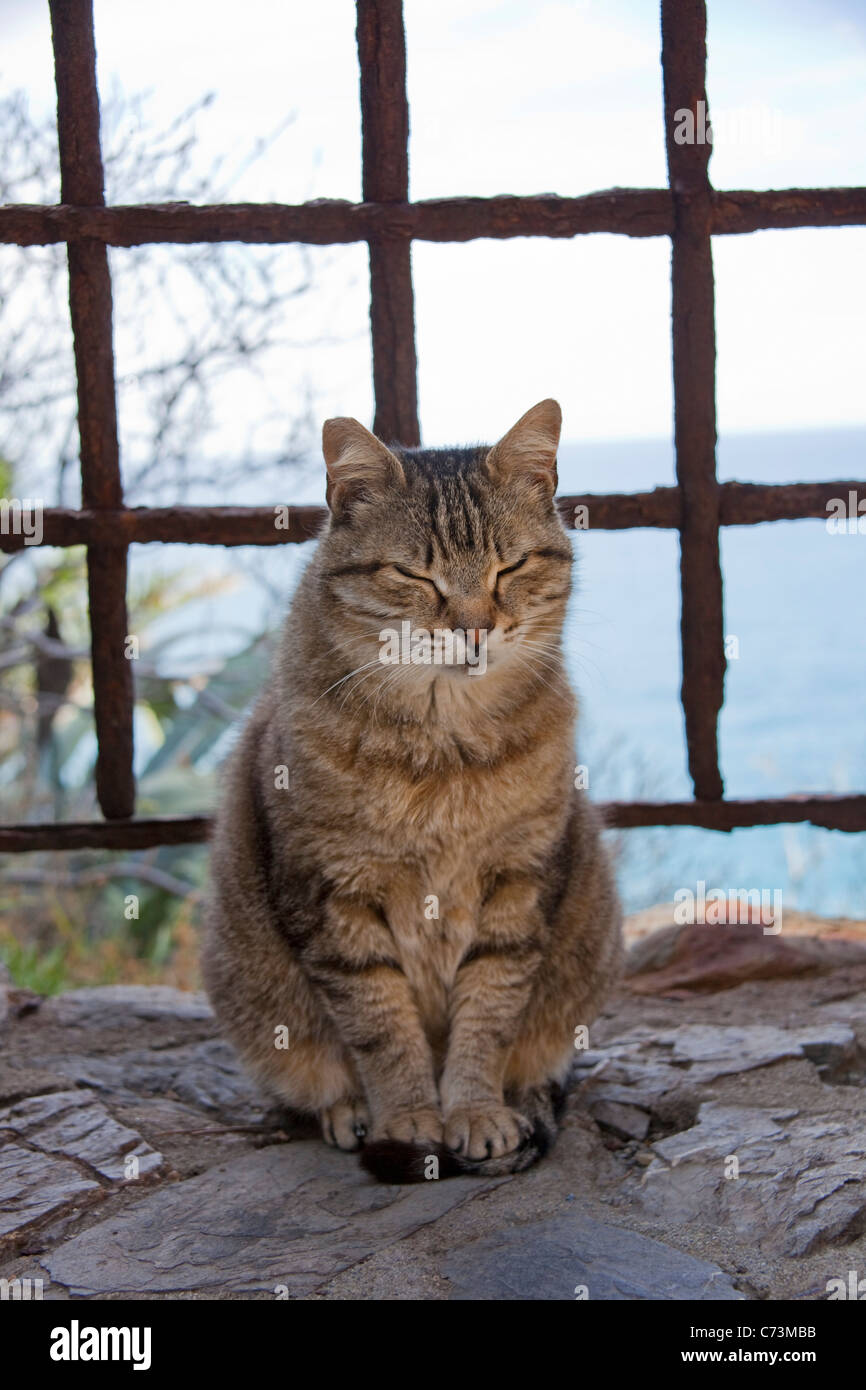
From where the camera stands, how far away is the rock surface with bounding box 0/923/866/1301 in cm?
212

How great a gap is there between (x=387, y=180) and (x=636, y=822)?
6.24 ft

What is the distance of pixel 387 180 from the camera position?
3.34 m

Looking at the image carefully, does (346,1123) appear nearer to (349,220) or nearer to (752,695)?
(349,220)

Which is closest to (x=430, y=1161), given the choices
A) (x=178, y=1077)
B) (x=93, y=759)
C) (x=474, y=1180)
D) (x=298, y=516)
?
(x=474, y=1180)

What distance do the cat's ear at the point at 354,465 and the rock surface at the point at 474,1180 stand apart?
4.64 ft

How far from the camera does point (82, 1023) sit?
3.48 meters

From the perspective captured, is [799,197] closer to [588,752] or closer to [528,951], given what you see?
[528,951]

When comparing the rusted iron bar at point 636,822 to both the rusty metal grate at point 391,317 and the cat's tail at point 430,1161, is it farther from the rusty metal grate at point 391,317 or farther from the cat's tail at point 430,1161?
Result: the cat's tail at point 430,1161

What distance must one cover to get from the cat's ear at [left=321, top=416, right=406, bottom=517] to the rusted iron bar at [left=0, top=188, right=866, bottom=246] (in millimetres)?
948

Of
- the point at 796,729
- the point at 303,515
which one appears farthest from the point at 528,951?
the point at 796,729

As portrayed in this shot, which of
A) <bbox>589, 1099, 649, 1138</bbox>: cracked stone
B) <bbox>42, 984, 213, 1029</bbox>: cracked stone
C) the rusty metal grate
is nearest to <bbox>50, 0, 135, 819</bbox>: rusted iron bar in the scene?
the rusty metal grate

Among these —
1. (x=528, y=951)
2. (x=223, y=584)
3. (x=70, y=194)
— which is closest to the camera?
(x=528, y=951)

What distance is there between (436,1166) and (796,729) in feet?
22.4

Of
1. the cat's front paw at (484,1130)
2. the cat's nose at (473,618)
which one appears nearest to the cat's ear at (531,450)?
the cat's nose at (473,618)
